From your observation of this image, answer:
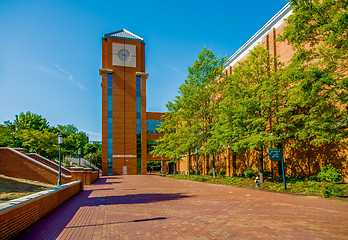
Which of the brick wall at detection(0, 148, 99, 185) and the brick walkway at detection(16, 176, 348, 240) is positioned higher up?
the brick wall at detection(0, 148, 99, 185)

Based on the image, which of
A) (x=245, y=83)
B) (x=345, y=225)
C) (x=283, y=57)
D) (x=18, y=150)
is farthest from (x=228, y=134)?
(x=18, y=150)

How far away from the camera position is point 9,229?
6188mm

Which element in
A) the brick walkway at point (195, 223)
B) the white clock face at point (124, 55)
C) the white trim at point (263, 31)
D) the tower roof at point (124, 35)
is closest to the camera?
the brick walkway at point (195, 223)

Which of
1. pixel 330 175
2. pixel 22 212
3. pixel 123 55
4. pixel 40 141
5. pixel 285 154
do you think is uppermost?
pixel 123 55

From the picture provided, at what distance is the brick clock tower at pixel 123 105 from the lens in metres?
56.5

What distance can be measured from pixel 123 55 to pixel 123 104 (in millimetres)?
11066

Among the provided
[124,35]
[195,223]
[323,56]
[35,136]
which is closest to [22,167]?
[35,136]

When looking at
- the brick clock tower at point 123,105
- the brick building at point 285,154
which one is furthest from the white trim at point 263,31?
the brick clock tower at point 123,105

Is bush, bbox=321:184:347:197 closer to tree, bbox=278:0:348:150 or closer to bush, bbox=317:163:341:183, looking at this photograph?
tree, bbox=278:0:348:150

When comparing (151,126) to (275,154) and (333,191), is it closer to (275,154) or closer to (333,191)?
(275,154)

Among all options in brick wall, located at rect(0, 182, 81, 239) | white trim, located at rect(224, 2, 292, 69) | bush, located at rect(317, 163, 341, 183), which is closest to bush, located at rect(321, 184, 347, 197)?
bush, located at rect(317, 163, 341, 183)

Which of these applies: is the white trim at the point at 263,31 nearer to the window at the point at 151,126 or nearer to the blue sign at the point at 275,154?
the blue sign at the point at 275,154

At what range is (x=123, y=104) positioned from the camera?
58000 millimetres

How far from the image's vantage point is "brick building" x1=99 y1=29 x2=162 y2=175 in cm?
5656
